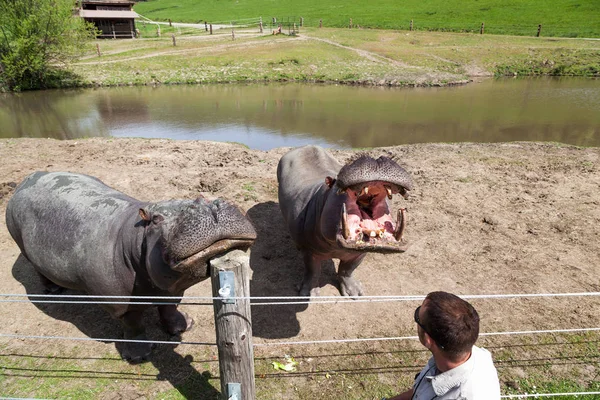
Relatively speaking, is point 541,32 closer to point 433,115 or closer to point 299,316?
point 433,115

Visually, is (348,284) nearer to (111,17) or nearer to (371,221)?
(371,221)

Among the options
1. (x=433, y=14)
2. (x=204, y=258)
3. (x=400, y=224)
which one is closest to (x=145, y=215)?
(x=204, y=258)

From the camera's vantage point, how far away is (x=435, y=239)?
6.16 metres

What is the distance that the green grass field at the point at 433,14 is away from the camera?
41219 millimetres

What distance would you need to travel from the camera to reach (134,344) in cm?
396

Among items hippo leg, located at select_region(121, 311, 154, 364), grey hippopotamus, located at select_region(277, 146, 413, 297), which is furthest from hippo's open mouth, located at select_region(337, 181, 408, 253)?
hippo leg, located at select_region(121, 311, 154, 364)

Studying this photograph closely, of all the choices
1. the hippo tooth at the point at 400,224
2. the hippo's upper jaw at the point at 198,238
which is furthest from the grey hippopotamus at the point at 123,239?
the hippo tooth at the point at 400,224

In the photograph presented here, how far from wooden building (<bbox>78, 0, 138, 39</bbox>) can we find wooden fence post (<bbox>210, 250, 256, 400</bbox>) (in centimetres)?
4393

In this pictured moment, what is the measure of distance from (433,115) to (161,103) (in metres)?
12.2

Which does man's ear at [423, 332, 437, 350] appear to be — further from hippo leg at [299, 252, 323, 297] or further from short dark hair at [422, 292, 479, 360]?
hippo leg at [299, 252, 323, 297]

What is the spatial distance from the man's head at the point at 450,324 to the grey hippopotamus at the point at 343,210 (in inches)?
37.3

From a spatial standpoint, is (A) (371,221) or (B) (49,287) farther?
(B) (49,287)

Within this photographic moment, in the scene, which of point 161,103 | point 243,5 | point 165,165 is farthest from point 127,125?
point 243,5

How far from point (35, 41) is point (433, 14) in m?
46.8
